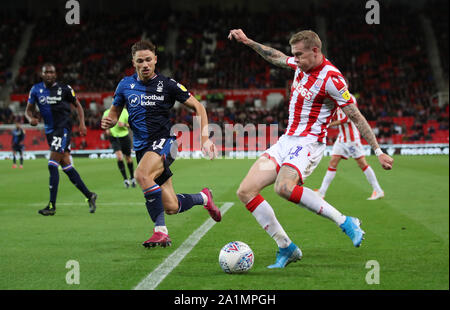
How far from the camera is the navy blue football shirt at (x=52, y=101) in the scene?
28.5 feet

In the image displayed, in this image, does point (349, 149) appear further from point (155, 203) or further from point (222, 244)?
point (155, 203)

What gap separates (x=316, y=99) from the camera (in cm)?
516

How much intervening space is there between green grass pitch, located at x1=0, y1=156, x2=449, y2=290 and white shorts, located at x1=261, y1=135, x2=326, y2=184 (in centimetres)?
87

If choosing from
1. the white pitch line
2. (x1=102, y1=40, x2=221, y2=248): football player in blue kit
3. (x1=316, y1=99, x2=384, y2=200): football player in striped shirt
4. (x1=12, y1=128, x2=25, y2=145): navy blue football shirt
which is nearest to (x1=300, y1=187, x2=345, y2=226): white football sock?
the white pitch line

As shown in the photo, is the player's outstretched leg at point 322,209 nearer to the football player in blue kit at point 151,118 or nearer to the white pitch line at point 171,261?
the white pitch line at point 171,261

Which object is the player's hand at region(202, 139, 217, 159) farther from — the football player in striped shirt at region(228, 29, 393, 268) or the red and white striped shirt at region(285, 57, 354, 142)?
the red and white striped shirt at region(285, 57, 354, 142)

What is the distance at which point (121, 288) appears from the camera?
411cm

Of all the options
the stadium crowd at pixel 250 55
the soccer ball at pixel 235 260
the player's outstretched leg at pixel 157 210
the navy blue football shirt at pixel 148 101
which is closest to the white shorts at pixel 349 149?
the navy blue football shirt at pixel 148 101

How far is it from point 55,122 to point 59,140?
321 millimetres

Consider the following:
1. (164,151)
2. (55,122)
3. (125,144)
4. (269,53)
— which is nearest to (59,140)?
(55,122)

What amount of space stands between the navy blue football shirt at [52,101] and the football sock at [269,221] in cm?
474

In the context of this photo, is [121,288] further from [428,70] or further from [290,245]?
[428,70]

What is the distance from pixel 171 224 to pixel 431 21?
40441 mm

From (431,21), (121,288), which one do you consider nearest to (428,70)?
(431,21)
